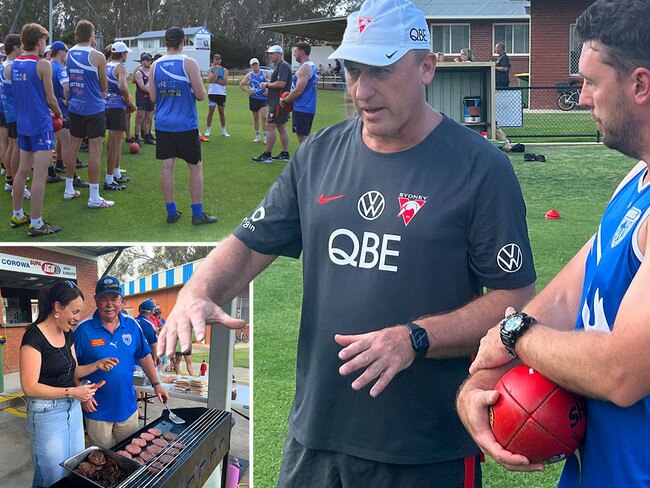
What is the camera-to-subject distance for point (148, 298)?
11.7 feet

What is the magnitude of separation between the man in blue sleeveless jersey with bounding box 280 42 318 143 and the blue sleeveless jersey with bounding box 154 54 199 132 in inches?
165

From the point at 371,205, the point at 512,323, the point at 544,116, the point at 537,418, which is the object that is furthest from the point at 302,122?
the point at 544,116

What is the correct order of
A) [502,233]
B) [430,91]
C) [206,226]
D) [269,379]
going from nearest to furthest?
[502,233] < [269,379] < [206,226] < [430,91]

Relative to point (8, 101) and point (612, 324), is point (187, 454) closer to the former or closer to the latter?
point (612, 324)

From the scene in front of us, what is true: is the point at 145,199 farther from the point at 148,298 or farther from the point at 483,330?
the point at 483,330

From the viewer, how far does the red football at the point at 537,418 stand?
2.03 meters

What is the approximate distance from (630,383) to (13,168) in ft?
36.5

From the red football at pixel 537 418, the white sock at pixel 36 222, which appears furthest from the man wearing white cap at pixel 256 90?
the red football at pixel 537 418

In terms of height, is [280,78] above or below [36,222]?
above

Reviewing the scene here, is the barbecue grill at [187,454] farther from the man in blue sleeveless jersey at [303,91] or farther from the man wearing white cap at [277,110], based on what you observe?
the man wearing white cap at [277,110]

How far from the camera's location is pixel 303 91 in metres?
14.1

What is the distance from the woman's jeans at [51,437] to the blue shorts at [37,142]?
6855 millimetres

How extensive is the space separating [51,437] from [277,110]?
11514 millimetres

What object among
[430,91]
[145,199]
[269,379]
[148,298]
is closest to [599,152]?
[430,91]
